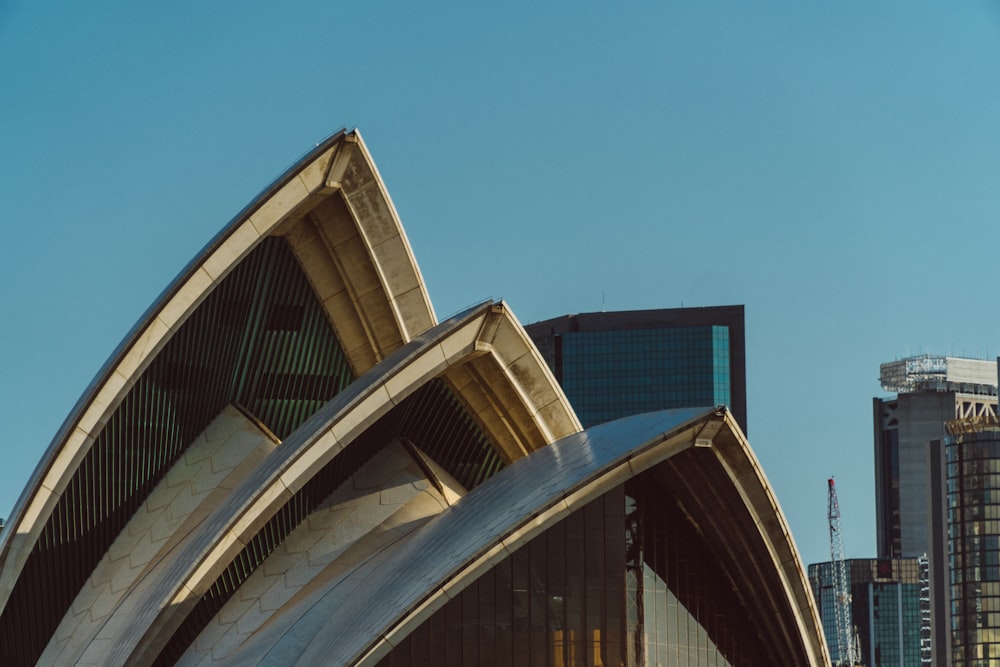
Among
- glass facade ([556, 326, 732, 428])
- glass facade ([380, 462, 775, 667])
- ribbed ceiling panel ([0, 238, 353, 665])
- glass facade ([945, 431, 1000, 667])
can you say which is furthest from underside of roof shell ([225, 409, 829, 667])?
glass facade ([945, 431, 1000, 667])

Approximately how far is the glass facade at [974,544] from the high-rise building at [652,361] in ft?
72.6

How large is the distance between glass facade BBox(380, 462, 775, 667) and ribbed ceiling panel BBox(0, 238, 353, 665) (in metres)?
10.7

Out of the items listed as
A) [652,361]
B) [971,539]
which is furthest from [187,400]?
[971,539]

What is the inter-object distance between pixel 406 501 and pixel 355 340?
4481 millimetres

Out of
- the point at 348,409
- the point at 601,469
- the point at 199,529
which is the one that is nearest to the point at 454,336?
the point at 348,409

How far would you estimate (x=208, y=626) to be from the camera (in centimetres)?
4378

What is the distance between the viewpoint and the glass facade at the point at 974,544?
169125mm

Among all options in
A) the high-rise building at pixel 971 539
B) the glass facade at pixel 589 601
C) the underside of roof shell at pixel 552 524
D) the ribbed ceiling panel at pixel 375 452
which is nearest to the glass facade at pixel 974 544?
the high-rise building at pixel 971 539

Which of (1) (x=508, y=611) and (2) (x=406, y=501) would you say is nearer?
(1) (x=508, y=611)

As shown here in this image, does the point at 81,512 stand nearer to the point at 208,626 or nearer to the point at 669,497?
the point at 208,626

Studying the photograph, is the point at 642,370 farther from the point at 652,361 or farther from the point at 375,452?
the point at 375,452

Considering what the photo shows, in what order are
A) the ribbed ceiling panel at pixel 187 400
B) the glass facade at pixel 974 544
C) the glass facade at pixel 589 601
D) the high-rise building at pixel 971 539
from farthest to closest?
the high-rise building at pixel 971 539 → the glass facade at pixel 974 544 → the ribbed ceiling panel at pixel 187 400 → the glass facade at pixel 589 601

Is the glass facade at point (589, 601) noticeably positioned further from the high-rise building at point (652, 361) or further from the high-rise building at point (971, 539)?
the high-rise building at point (971, 539)

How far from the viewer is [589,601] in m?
39.6
